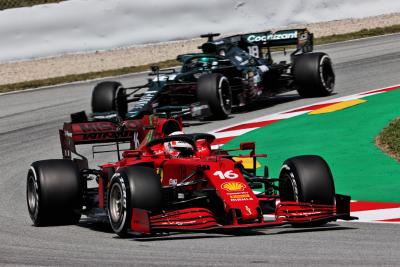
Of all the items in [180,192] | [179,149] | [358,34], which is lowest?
[180,192]

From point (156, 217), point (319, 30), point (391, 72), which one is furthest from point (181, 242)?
point (319, 30)

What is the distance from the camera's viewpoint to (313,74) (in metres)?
20.1

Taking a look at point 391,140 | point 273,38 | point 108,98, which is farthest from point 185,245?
point 273,38

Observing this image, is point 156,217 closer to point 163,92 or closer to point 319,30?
point 163,92

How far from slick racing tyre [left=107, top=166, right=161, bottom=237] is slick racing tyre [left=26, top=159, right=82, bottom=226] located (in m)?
1.02

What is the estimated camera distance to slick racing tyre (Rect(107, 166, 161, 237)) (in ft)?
30.4

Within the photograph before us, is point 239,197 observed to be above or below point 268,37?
below

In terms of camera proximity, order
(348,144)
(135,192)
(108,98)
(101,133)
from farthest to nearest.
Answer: (108,98), (348,144), (101,133), (135,192)

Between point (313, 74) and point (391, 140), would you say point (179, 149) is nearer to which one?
point (391, 140)

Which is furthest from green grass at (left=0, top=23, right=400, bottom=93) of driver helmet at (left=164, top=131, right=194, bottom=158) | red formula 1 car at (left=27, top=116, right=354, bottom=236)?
driver helmet at (left=164, top=131, right=194, bottom=158)

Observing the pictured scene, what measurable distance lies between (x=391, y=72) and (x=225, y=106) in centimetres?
534

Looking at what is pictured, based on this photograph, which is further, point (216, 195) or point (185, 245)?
point (216, 195)

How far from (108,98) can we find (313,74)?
13.5ft

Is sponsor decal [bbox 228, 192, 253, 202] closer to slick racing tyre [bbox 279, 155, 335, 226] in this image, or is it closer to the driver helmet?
slick racing tyre [bbox 279, 155, 335, 226]
